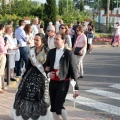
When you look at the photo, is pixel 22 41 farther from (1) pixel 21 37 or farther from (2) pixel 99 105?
(2) pixel 99 105

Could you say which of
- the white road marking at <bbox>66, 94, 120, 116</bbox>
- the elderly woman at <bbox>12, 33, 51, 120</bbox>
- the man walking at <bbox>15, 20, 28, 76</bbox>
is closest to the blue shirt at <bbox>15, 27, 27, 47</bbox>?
the man walking at <bbox>15, 20, 28, 76</bbox>

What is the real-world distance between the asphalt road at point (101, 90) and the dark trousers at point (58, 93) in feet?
5.65

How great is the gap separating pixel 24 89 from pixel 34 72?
14.3 inches

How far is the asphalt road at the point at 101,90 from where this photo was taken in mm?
7790

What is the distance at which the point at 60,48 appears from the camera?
5738 mm

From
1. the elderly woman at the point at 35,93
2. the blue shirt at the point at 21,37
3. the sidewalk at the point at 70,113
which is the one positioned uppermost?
the blue shirt at the point at 21,37

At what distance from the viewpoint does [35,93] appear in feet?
20.4

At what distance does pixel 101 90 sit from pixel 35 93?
3.87m

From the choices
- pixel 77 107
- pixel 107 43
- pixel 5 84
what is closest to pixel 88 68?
pixel 5 84

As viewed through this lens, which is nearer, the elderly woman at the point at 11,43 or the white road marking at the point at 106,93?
the white road marking at the point at 106,93

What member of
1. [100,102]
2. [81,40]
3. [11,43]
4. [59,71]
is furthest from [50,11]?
[59,71]

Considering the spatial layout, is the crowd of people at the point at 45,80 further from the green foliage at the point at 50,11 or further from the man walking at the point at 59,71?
the green foliage at the point at 50,11

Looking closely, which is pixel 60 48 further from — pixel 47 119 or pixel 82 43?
pixel 82 43

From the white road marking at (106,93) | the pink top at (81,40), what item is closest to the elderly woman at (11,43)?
the pink top at (81,40)
